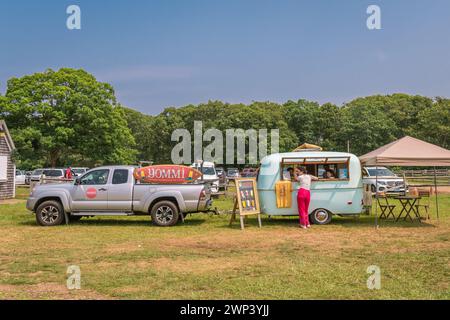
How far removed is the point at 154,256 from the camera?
9234mm

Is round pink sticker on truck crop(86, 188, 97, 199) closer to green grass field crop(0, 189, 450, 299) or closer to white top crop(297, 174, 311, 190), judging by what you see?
green grass field crop(0, 189, 450, 299)

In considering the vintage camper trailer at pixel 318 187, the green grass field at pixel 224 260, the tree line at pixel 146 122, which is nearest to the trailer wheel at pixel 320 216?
the vintage camper trailer at pixel 318 187

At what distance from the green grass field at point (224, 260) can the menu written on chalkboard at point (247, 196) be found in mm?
605

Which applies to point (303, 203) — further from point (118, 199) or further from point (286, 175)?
point (118, 199)

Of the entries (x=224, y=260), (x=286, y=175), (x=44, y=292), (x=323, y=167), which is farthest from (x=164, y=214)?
(x=44, y=292)

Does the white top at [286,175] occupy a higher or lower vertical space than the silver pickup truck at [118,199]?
higher

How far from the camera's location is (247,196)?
14.0m

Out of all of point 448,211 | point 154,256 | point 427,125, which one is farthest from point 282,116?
point 154,256

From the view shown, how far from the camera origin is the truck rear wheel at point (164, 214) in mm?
13844

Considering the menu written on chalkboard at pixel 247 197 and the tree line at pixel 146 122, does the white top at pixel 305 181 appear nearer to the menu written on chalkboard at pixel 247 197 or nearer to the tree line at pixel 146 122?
the menu written on chalkboard at pixel 247 197

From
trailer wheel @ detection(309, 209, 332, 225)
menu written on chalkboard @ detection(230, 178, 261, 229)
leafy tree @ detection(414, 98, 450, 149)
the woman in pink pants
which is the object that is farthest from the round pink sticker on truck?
Result: leafy tree @ detection(414, 98, 450, 149)
